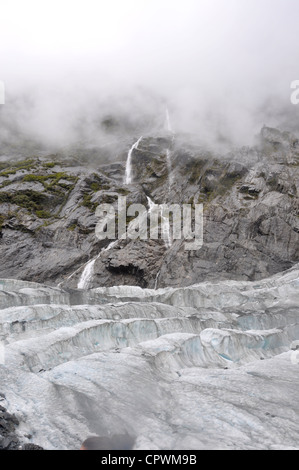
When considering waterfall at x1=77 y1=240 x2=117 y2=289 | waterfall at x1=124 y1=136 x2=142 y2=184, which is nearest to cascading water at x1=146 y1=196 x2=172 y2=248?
waterfall at x1=77 y1=240 x2=117 y2=289

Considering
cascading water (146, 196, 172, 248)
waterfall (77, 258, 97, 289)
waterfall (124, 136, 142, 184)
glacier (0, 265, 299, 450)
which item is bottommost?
waterfall (77, 258, 97, 289)

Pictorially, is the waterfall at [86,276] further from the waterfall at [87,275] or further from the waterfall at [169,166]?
the waterfall at [169,166]

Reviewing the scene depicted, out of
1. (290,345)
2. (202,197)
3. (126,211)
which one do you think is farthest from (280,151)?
(290,345)

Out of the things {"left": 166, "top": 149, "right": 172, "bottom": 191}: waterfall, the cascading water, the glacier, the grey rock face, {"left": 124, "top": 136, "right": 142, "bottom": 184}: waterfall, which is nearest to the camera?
the glacier

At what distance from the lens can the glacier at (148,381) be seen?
732 cm

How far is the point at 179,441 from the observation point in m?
6.86

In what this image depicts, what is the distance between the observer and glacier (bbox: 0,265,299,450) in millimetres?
7316

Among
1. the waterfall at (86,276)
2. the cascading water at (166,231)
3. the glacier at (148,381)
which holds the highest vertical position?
the glacier at (148,381)

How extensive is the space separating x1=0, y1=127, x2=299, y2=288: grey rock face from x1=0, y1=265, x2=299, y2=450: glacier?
52.7 ft

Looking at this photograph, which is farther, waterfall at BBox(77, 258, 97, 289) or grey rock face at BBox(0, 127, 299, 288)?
waterfall at BBox(77, 258, 97, 289)

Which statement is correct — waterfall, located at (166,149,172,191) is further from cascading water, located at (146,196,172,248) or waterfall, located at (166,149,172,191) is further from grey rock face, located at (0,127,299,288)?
cascading water, located at (146,196,172,248)

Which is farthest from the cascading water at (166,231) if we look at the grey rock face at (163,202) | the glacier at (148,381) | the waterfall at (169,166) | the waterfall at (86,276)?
the glacier at (148,381)

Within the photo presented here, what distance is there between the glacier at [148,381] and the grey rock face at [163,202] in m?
16.1
